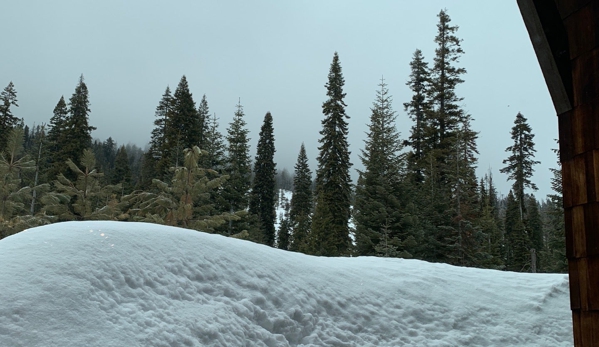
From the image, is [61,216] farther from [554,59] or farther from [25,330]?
[554,59]

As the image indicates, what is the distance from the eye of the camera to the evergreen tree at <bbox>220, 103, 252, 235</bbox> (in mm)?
31156

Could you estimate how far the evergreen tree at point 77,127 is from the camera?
33656mm

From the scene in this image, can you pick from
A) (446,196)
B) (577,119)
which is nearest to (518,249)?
(446,196)

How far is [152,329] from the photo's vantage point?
12.1ft

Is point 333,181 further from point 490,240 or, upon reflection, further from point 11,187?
point 11,187

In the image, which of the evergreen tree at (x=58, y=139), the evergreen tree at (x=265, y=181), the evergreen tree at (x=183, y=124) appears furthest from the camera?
the evergreen tree at (x=265, y=181)

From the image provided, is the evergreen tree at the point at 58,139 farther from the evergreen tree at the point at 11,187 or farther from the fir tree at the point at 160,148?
the evergreen tree at the point at 11,187

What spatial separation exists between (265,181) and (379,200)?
901 inches

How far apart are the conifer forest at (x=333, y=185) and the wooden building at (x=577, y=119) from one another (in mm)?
10495

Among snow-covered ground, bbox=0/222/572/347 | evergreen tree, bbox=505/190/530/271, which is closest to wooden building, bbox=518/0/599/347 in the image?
snow-covered ground, bbox=0/222/572/347

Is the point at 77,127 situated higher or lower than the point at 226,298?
higher

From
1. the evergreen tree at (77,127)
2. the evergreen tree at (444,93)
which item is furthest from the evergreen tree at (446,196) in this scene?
the evergreen tree at (77,127)

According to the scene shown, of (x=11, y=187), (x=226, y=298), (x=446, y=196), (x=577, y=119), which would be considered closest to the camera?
(x=577, y=119)

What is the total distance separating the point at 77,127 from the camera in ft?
114
